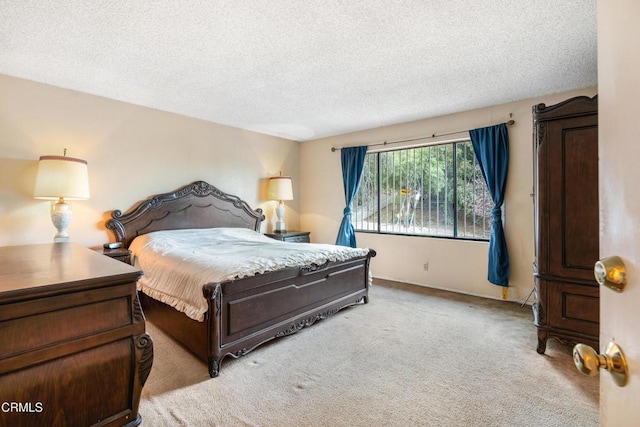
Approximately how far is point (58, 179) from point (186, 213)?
1.41 metres

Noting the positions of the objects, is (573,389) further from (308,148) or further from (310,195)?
(308,148)

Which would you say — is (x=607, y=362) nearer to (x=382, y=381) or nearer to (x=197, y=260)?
(x=382, y=381)

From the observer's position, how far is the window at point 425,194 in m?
3.97

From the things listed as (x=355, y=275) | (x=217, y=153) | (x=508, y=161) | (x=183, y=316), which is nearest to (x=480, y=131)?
(x=508, y=161)

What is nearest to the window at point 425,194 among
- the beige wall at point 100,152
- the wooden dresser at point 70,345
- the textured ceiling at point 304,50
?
the textured ceiling at point 304,50

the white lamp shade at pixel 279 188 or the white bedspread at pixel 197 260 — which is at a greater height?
the white lamp shade at pixel 279 188

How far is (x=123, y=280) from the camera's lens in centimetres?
125

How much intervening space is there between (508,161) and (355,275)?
2221mm

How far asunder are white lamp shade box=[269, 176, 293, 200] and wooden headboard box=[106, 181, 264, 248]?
1.19ft

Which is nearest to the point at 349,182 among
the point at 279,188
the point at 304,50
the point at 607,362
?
the point at 279,188

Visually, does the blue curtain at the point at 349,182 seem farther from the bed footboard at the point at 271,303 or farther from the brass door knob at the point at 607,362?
the brass door knob at the point at 607,362

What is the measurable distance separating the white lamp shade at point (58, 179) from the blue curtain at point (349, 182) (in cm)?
332

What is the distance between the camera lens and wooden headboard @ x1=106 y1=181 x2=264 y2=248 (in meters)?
3.52

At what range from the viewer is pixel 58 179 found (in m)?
2.78
